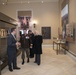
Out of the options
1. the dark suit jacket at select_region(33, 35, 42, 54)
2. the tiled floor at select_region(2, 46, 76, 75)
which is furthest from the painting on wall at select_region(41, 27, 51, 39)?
the dark suit jacket at select_region(33, 35, 42, 54)

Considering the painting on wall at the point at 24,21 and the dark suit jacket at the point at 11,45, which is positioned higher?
the painting on wall at the point at 24,21

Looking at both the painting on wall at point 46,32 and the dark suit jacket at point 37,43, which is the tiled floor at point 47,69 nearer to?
the dark suit jacket at point 37,43

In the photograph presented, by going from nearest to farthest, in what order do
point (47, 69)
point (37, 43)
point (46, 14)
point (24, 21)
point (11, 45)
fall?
1. point (11, 45)
2. point (47, 69)
3. point (37, 43)
4. point (24, 21)
5. point (46, 14)

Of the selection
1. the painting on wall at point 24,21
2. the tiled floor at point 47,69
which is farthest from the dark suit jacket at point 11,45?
the painting on wall at point 24,21

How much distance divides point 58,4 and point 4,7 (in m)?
5.43

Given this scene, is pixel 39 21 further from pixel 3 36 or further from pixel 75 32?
pixel 3 36

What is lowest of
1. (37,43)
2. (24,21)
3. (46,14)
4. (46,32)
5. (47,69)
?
(47,69)

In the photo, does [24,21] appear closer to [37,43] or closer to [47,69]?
[37,43]

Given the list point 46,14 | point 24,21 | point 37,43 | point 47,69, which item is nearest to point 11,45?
point 37,43

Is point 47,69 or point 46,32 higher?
point 46,32

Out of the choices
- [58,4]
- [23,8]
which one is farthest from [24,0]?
[58,4]

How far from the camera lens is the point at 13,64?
6242 millimetres

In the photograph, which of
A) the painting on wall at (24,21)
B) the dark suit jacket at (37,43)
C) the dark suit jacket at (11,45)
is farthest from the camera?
the painting on wall at (24,21)

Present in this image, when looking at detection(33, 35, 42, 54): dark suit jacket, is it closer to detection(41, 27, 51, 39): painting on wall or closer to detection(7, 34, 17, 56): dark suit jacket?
detection(7, 34, 17, 56): dark suit jacket
